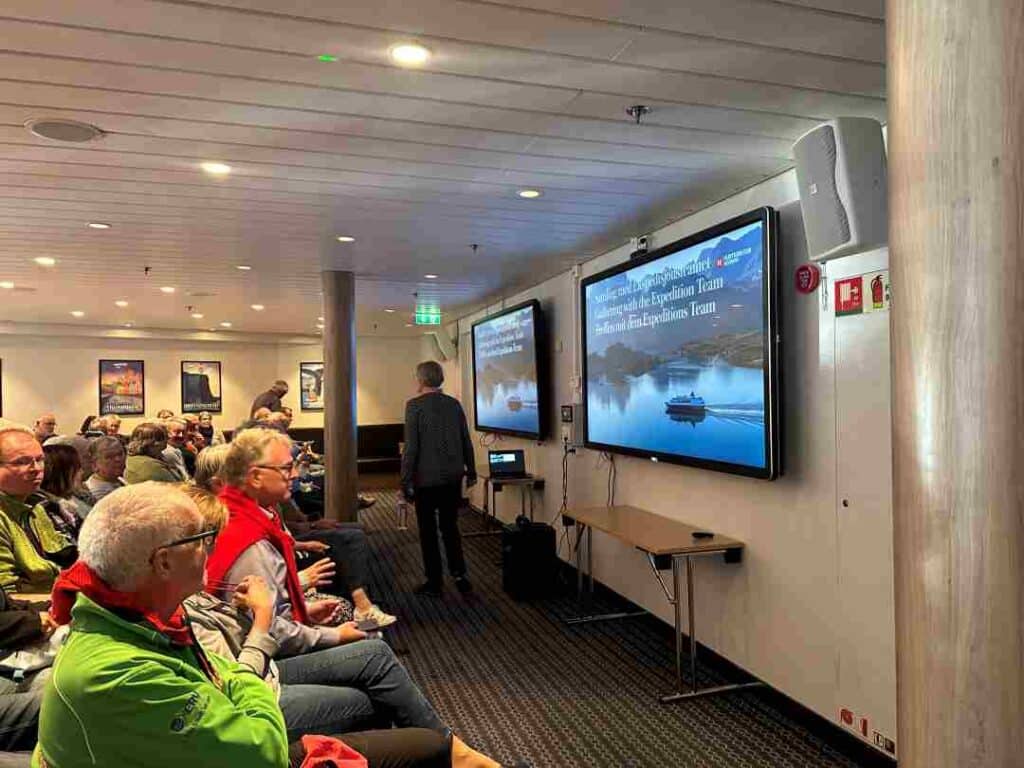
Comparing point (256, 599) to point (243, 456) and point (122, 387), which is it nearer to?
point (243, 456)

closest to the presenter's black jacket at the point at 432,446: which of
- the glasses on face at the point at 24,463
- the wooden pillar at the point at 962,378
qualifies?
the glasses on face at the point at 24,463

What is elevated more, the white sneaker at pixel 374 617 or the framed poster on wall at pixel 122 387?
the framed poster on wall at pixel 122 387

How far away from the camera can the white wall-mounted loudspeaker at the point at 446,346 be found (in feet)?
30.7

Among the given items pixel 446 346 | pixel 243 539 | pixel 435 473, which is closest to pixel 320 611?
pixel 243 539

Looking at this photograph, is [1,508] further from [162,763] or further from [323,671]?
[162,763]

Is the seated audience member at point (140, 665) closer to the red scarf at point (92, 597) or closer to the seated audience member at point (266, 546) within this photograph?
the red scarf at point (92, 597)

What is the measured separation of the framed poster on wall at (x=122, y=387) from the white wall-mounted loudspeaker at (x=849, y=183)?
11.4 meters

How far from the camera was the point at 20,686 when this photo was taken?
1893 millimetres

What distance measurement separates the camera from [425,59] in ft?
6.30

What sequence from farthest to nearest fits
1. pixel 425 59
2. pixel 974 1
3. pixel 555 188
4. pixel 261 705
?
pixel 555 188 → pixel 425 59 → pixel 261 705 → pixel 974 1

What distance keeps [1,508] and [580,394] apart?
11.4 ft

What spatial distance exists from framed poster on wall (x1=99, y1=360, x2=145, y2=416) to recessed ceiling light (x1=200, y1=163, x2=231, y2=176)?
961 centimetres

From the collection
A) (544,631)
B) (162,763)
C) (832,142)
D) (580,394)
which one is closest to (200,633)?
(162,763)

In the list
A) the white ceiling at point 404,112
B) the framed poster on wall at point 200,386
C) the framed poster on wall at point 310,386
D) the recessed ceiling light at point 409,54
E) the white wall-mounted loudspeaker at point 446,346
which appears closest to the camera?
the white ceiling at point 404,112
